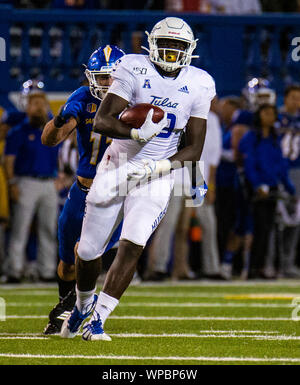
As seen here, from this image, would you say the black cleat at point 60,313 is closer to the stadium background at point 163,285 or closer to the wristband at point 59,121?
the stadium background at point 163,285

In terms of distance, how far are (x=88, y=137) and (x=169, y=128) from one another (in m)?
0.64

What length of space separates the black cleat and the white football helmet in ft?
5.11

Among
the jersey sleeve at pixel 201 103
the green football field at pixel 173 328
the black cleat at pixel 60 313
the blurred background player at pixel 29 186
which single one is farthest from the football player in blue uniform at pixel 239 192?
the jersey sleeve at pixel 201 103

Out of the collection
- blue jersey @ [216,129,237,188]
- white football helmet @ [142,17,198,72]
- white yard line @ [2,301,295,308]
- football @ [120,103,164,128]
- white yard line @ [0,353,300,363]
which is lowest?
white yard line @ [2,301,295,308]

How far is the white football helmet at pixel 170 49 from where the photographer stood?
546 cm

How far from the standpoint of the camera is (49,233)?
966cm

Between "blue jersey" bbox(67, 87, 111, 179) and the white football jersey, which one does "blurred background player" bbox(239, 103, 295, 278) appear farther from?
the white football jersey

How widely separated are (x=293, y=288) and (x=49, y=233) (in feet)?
7.81

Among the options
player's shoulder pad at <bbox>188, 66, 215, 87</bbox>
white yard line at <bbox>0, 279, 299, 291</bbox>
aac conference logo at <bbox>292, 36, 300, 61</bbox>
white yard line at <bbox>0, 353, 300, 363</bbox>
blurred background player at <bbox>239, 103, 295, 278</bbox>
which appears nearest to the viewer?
white yard line at <bbox>0, 353, 300, 363</bbox>

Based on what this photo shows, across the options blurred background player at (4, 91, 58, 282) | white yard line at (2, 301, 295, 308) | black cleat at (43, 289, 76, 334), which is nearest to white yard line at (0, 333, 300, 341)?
black cleat at (43, 289, 76, 334)

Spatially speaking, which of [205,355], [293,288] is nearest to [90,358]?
[205,355]

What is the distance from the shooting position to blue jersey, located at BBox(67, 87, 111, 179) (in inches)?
233

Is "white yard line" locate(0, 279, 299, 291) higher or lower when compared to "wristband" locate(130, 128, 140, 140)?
lower

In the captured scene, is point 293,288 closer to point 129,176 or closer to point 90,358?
point 129,176
